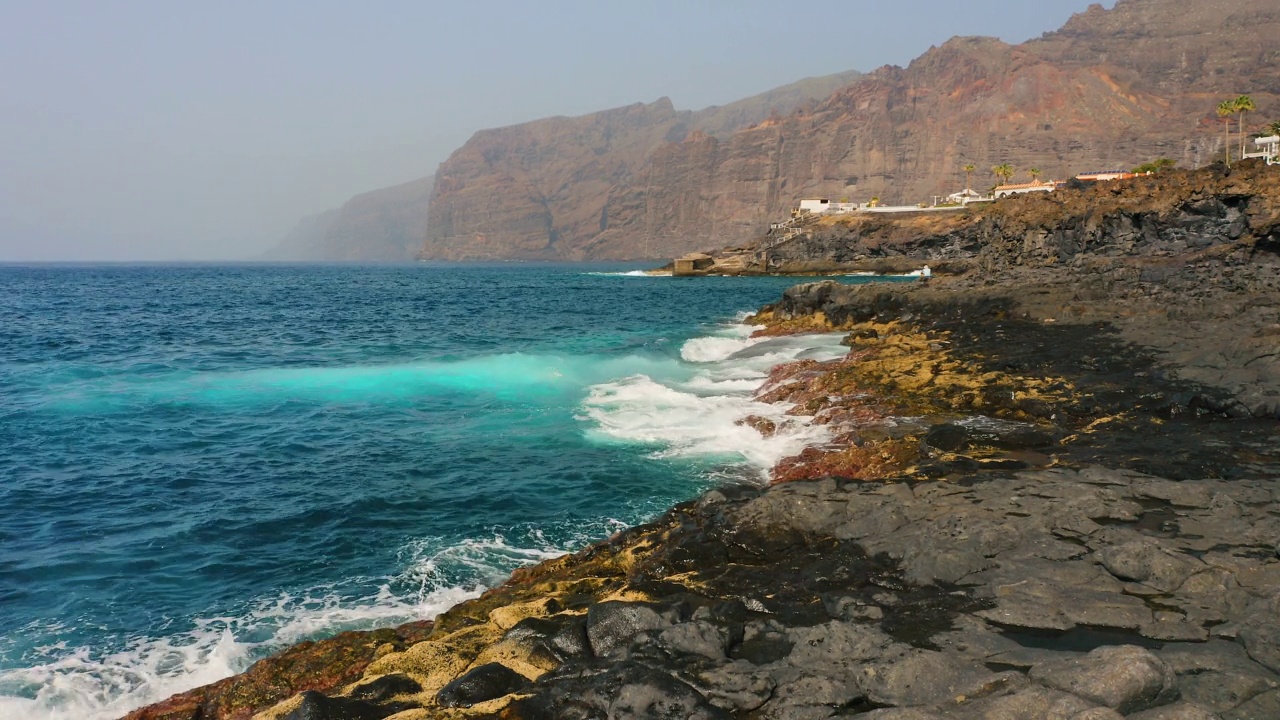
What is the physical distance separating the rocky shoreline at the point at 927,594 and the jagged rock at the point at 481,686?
0.02m

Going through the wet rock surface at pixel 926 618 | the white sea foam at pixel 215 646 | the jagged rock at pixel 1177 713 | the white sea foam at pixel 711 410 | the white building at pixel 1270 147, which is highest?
the white building at pixel 1270 147

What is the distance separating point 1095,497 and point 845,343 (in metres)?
25.8

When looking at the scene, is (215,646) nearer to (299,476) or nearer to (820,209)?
(299,476)

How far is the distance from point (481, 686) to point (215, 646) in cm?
625

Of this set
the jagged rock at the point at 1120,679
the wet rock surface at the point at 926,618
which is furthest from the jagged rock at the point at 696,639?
the jagged rock at the point at 1120,679

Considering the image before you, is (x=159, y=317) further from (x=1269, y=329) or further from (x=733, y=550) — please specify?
(x=1269, y=329)

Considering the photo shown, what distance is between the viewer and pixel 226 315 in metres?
66.6

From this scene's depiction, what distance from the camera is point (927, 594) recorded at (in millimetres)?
9484

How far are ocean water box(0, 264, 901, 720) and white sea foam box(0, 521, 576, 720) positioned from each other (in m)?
0.04

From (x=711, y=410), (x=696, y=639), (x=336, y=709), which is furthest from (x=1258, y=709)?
(x=711, y=410)

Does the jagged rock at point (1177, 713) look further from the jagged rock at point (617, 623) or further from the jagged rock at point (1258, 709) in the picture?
the jagged rock at point (617, 623)

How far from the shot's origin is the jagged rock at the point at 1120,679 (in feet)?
21.7

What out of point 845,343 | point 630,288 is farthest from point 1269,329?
point 630,288

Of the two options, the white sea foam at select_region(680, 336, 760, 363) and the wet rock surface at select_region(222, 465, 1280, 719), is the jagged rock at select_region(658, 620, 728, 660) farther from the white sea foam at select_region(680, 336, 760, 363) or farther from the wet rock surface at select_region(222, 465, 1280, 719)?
the white sea foam at select_region(680, 336, 760, 363)
